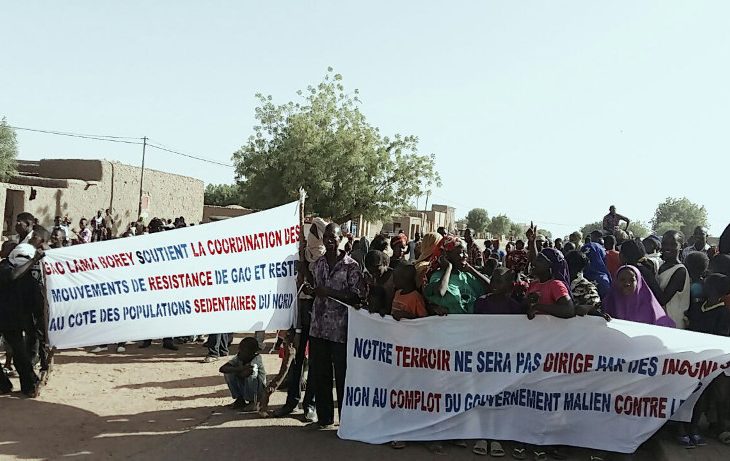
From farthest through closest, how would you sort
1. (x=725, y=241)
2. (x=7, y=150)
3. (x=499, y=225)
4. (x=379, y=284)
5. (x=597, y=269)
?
(x=499, y=225), (x=7, y=150), (x=725, y=241), (x=597, y=269), (x=379, y=284)

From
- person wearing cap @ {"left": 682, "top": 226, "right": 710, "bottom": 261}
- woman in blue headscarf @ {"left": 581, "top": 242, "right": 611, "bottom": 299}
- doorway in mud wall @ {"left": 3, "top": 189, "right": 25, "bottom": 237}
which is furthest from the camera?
doorway in mud wall @ {"left": 3, "top": 189, "right": 25, "bottom": 237}

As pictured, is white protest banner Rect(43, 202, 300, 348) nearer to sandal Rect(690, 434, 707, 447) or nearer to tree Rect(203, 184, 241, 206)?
sandal Rect(690, 434, 707, 447)

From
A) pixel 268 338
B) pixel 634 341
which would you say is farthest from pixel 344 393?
pixel 268 338

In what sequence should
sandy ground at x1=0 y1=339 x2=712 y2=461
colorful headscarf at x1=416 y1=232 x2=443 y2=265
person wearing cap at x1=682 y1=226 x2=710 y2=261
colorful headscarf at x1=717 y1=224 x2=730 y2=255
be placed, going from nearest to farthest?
1. sandy ground at x1=0 y1=339 x2=712 y2=461
2. colorful headscarf at x1=416 y1=232 x2=443 y2=265
3. colorful headscarf at x1=717 y1=224 x2=730 y2=255
4. person wearing cap at x1=682 y1=226 x2=710 y2=261

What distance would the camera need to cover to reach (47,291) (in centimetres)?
553

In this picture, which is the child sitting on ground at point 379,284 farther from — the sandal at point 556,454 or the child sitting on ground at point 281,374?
the sandal at point 556,454

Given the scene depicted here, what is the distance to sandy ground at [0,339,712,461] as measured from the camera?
4797 mm

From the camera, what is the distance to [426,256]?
5.54 m

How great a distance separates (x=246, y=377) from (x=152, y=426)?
96 centimetres

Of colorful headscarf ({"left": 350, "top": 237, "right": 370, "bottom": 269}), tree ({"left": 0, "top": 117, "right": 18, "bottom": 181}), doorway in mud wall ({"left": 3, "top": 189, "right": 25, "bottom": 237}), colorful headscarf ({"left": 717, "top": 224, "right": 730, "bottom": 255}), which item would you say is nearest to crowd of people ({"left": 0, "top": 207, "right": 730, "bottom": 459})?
colorful headscarf ({"left": 717, "top": 224, "right": 730, "bottom": 255})

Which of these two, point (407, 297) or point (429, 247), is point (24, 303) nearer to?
point (407, 297)

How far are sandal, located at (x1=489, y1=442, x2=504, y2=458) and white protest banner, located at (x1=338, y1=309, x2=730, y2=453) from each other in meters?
0.09

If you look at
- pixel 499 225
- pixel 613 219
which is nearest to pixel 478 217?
Result: pixel 499 225

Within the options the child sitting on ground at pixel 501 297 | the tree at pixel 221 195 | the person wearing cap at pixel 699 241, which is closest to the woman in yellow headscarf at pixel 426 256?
the child sitting on ground at pixel 501 297
